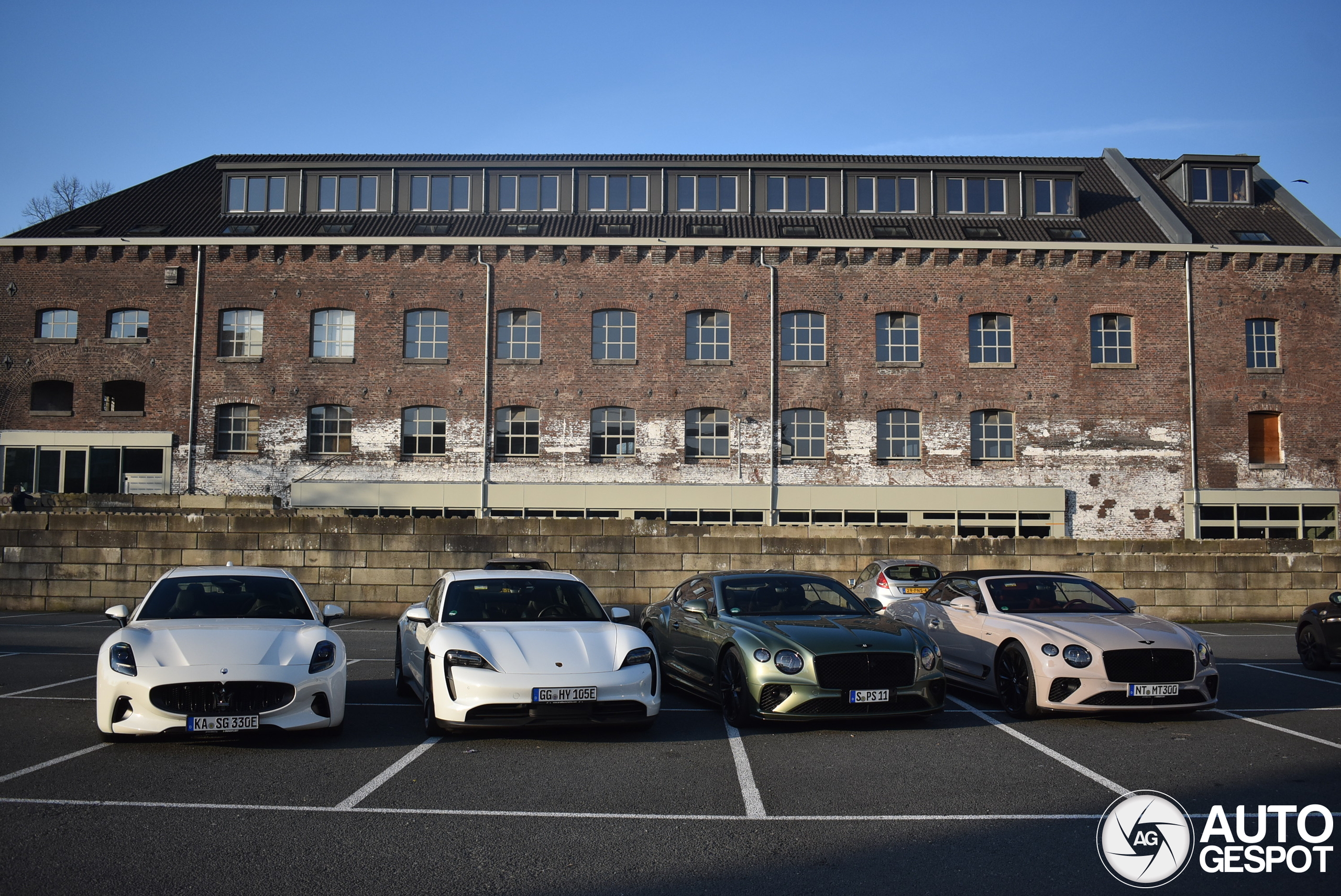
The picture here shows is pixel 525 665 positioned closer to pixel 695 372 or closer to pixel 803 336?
pixel 695 372

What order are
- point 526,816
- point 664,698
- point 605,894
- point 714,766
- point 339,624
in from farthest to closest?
point 339,624, point 664,698, point 714,766, point 526,816, point 605,894

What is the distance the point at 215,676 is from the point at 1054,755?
627 cm

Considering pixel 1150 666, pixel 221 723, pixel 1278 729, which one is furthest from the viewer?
pixel 1150 666

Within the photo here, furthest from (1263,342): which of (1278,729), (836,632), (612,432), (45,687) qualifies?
(45,687)

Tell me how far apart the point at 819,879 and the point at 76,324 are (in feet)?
114

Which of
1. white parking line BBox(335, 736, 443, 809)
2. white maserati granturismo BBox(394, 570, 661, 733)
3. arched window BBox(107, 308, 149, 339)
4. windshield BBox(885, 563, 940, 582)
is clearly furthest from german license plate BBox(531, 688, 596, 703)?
arched window BBox(107, 308, 149, 339)

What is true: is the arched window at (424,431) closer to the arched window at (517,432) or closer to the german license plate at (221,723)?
the arched window at (517,432)

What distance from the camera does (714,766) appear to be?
745 cm

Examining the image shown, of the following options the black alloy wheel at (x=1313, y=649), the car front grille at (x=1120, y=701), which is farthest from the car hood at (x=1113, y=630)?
the black alloy wheel at (x=1313, y=649)

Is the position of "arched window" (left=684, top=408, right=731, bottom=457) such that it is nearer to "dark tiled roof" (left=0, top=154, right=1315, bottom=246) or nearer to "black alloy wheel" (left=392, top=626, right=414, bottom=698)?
"dark tiled roof" (left=0, top=154, right=1315, bottom=246)

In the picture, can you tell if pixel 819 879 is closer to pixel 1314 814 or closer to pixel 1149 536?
pixel 1314 814

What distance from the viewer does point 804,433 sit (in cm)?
3231

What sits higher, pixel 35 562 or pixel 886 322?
pixel 886 322

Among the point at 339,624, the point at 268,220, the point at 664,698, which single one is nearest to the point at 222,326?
the point at 268,220
